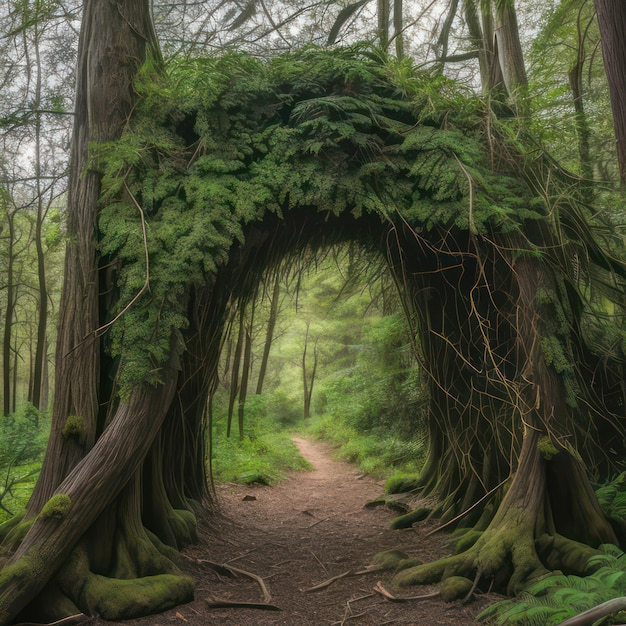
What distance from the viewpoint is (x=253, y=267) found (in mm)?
5824

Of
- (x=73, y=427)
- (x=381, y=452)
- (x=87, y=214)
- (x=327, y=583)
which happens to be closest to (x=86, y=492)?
(x=73, y=427)

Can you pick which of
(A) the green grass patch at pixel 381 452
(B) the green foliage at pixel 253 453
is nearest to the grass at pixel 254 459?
(B) the green foliage at pixel 253 453

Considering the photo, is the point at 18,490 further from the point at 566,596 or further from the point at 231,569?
the point at 566,596

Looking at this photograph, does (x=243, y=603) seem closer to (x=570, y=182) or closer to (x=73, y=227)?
(x=73, y=227)

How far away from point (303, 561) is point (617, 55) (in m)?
5.13

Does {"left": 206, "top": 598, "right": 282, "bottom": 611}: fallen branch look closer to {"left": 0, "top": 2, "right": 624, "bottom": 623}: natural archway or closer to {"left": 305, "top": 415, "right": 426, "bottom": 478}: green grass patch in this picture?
{"left": 0, "top": 2, "right": 624, "bottom": 623}: natural archway

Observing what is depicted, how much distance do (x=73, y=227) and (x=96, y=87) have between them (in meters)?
1.34

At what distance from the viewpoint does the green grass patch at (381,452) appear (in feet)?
32.1

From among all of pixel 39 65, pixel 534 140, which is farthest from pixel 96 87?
pixel 39 65

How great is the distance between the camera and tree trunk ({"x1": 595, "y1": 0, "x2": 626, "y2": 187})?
11.3 ft

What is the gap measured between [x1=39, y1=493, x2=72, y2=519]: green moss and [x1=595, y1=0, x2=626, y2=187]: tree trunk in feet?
14.9

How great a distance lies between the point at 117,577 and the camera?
3.95 metres

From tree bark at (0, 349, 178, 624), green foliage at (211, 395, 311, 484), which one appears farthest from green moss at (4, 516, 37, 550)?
green foliage at (211, 395, 311, 484)

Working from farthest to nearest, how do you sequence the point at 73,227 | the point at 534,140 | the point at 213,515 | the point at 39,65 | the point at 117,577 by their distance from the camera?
the point at 39,65
the point at 213,515
the point at 534,140
the point at 73,227
the point at 117,577
